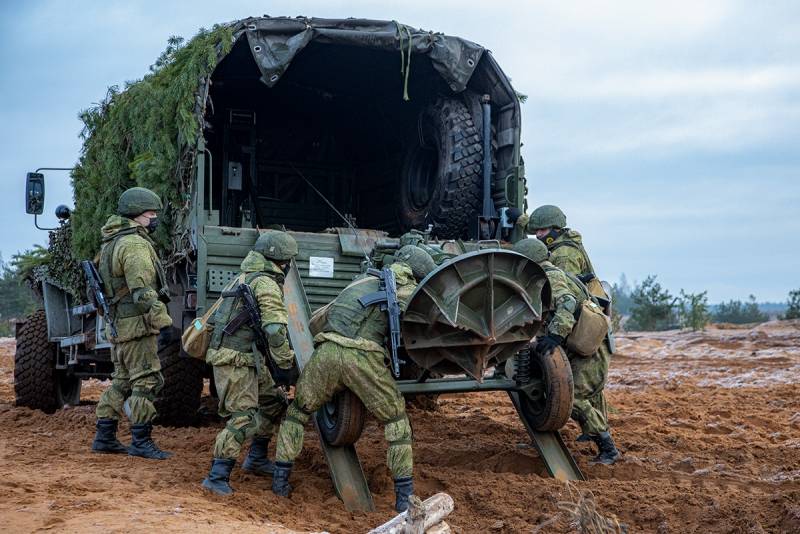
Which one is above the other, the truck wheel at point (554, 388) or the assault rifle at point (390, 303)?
the assault rifle at point (390, 303)

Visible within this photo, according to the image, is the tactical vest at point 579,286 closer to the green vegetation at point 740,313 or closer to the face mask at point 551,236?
the face mask at point 551,236

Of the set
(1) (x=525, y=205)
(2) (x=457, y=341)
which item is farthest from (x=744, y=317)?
(2) (x=457, y=341)

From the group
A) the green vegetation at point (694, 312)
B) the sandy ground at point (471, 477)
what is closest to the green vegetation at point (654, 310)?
the green vegetation at point (694, 312)

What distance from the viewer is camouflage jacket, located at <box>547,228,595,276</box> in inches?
272

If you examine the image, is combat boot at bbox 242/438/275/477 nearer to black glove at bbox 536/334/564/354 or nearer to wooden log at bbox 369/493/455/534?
black glove at bbox 536/334/564/354

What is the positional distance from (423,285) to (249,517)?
59.9 inches

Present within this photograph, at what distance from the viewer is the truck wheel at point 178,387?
7.26 meters

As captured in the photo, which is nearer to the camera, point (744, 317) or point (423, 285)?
point (423, 285)

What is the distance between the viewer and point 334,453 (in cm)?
565

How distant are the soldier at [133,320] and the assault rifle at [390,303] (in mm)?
1810

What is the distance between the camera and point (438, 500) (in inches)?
164

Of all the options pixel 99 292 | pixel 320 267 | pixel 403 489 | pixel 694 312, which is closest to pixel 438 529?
pixel 403 489

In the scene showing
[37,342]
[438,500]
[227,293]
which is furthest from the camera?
[37,342]

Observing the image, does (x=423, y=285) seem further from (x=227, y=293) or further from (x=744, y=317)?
(x=744, y=317)
